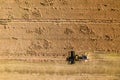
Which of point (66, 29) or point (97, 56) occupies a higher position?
point (66, 29)

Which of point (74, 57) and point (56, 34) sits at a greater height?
point (56, 34)

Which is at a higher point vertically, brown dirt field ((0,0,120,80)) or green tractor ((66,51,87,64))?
brown dirt field ((0,0,120,80))

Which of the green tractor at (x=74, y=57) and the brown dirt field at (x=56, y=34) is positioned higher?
the brown dirt field at (x=56, y=34)

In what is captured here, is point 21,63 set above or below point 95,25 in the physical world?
below

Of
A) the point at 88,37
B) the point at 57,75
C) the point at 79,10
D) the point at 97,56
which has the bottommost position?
the point at 57,75

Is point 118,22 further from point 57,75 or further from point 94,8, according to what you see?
point 57,75

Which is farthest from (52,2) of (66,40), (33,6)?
(66,40)

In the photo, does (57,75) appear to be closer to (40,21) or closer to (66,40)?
(66,40)

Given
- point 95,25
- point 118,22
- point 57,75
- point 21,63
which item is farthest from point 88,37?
point 21,63

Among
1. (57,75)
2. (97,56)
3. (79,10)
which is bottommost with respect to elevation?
(57,75)
